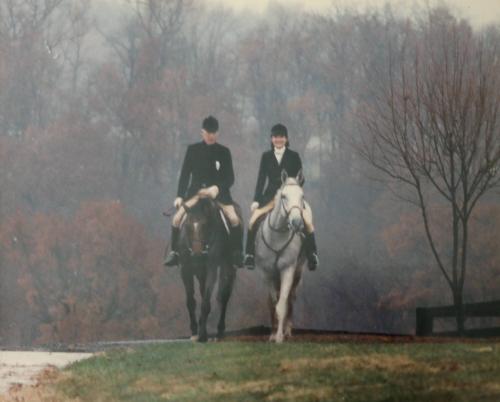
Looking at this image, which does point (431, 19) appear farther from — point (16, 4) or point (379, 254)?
point (16, 4)

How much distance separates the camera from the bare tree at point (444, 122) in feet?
56.2

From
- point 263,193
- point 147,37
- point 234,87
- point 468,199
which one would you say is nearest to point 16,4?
point 147,37

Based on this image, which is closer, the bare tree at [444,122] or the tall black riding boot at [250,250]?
the tall black riding boot at [250,250]


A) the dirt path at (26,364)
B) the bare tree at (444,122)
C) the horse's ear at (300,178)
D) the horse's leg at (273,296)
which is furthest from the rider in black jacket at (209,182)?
the bare tree at (444,122)

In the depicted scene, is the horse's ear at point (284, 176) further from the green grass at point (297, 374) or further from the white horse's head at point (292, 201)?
the green grass at point (297, 374)

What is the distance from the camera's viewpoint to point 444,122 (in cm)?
1727

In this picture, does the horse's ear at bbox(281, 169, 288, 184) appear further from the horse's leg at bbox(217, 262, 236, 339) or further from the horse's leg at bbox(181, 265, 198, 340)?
the horse's leg at bbox(181, 265, 198, 340)

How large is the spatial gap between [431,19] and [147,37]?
3078 mm

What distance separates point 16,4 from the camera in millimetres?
18156

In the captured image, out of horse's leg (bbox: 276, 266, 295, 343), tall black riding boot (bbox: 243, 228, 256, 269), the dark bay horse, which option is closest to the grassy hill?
horse's leg (bbox: 276, 266, 295, 343)

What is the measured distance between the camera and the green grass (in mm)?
14844

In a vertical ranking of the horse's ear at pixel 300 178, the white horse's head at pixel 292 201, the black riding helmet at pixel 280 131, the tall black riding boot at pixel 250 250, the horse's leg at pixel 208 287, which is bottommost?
the horse's leg at pixel 208 287

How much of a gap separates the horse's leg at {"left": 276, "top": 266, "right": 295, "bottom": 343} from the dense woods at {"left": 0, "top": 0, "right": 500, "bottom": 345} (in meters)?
0.30

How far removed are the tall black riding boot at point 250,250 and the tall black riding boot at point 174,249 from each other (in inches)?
27.2
